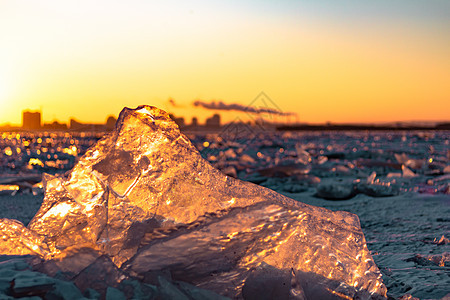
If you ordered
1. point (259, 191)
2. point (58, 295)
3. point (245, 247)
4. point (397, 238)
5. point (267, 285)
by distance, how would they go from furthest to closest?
point (397, 238) < point (259, 191) < point (245, 247) < point (267, 285) < point (58, 295)

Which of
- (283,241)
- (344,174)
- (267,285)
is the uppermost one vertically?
(283,241)

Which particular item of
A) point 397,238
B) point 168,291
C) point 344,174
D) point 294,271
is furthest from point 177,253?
point 344,174

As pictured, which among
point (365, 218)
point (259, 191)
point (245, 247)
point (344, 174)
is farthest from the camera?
point (344, 174)

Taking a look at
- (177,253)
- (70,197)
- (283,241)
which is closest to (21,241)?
(70,197)

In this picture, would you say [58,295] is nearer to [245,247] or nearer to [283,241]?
[245,247]

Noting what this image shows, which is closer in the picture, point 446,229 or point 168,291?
point 168,291

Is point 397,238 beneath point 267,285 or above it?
beneath

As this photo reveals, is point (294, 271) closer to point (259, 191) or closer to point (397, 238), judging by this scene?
point (259, 191)
